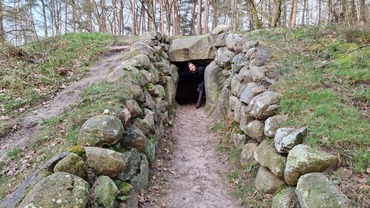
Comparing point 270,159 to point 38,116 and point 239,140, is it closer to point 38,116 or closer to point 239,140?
point 239,140

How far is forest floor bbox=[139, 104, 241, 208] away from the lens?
14.5 ft

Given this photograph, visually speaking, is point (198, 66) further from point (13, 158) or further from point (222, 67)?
point (13, 158)

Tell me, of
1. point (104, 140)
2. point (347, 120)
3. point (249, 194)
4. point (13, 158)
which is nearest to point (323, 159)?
point (347, 120)

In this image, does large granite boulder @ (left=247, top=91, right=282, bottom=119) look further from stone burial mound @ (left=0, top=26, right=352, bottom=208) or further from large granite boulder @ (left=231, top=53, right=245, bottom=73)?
large granite boulder @ (left=231, top=53, right=245, bottom=73)

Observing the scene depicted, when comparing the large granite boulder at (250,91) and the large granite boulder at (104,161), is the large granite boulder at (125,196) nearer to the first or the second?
the large granite boulder at (104,161)

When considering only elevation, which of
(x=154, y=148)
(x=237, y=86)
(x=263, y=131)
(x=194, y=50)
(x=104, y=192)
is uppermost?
(x=194, y=50)

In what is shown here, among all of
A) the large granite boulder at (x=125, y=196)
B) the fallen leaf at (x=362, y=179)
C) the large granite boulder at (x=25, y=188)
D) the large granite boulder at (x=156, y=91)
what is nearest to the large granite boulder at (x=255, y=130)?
the fallen leaf at (x=362, y=179)

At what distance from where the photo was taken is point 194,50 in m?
9.88

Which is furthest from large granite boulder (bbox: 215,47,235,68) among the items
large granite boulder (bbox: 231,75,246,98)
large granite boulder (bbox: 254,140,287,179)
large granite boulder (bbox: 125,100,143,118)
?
large granite boulder (bbox: 254,140,287,179)

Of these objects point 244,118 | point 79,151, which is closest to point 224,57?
point 244,118

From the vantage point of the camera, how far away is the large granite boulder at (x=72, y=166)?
305 centimetres

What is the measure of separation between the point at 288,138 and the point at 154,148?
2.85m

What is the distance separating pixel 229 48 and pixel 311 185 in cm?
650

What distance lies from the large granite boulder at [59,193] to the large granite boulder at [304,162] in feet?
8.32
